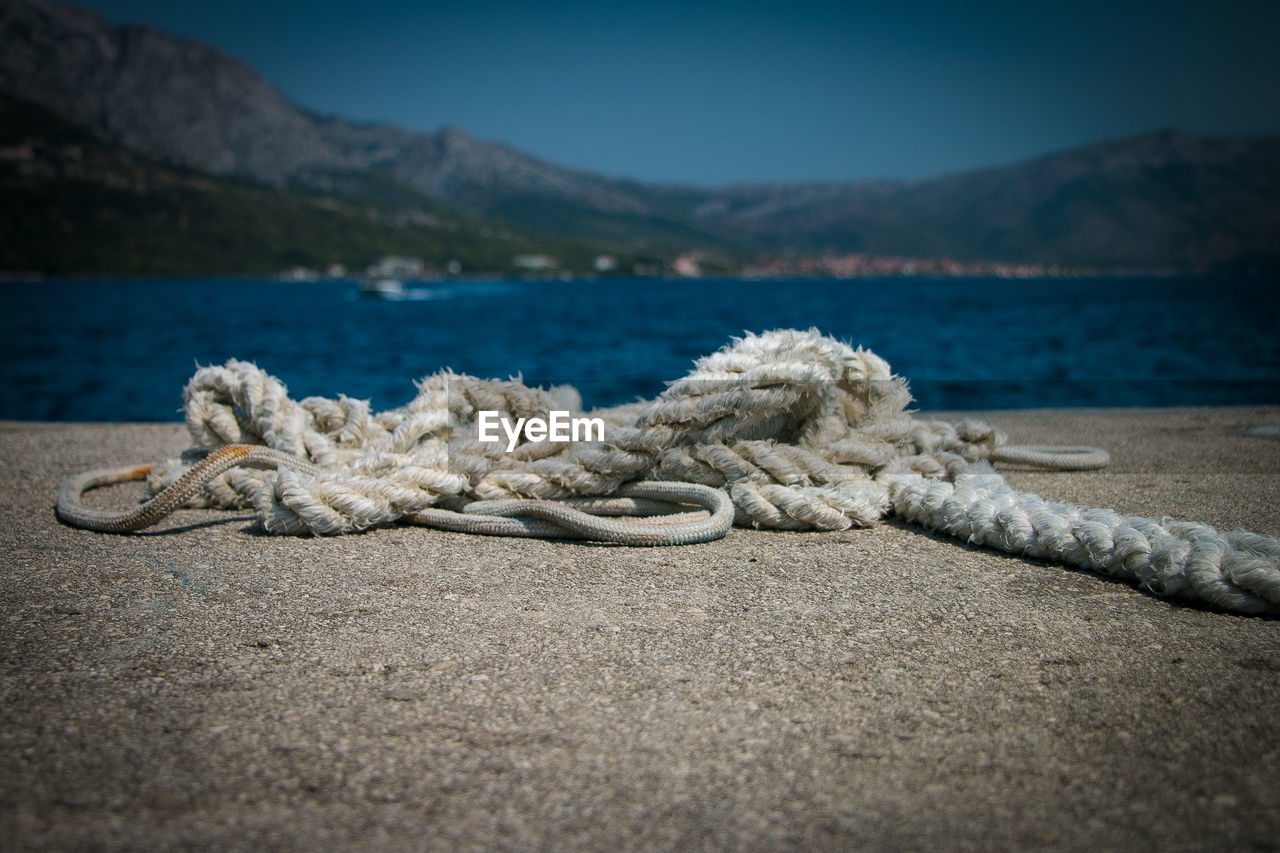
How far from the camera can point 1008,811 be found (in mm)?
1364

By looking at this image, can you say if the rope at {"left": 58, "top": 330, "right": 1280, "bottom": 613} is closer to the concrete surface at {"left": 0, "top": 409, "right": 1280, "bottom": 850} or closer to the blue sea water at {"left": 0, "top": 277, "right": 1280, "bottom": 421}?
the concrete surface at {"left": 0, "top": 409, "right": 1280, "bottom": 850}

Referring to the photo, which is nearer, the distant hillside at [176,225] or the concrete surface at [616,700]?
the concrete surface at [616,700]

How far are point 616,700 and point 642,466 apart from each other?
1385mm

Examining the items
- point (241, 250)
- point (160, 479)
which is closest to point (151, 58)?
point (241, 250)

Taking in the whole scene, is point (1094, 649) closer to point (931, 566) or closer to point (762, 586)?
point (931, 566)

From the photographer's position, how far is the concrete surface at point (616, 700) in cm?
134

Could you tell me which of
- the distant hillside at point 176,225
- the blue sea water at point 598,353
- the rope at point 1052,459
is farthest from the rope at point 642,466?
the distant hillside at point 176,225

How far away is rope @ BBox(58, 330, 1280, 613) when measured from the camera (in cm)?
279

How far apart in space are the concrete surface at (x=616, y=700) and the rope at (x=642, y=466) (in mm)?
105

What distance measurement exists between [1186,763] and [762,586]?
3.67 ft

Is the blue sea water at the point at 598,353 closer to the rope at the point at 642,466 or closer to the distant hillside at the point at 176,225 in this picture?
the rope at the point at 642,466

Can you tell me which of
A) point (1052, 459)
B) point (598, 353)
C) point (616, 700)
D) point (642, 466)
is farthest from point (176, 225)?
point (616, 700)

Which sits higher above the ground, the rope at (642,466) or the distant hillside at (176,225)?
the distant hillside at (176,225)

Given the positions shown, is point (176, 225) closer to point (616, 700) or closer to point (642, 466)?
point (642, 466)
